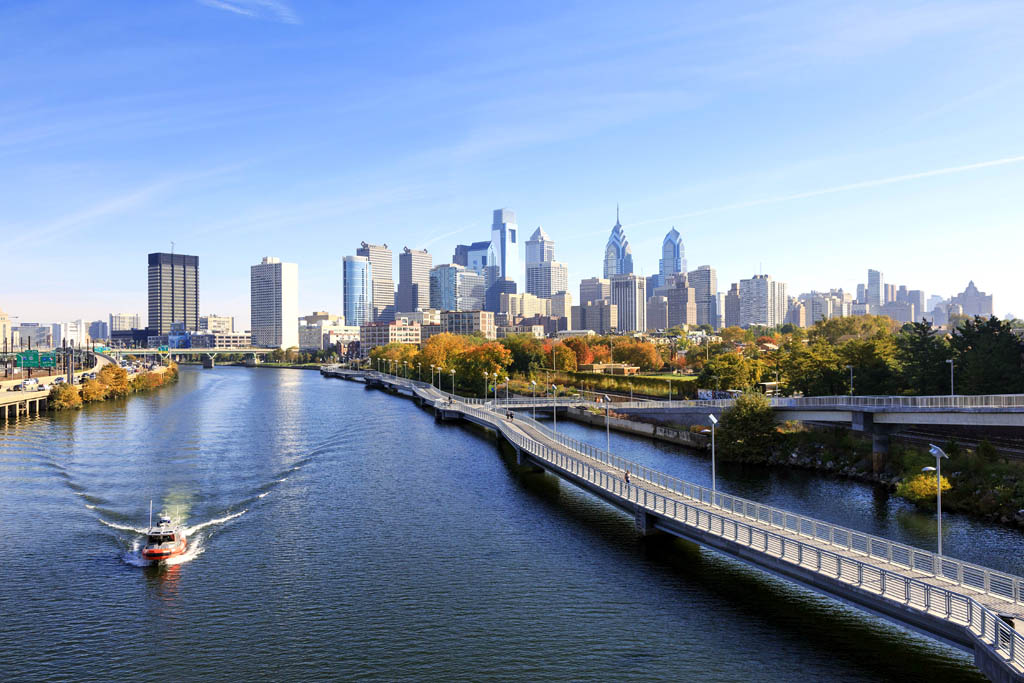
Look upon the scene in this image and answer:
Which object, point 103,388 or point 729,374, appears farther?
point 103,388

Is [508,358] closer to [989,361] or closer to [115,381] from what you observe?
[115,381]

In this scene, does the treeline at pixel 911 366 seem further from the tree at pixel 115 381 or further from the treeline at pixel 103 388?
the tree at pixel 115 381

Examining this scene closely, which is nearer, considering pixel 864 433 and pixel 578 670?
pixel 578 670

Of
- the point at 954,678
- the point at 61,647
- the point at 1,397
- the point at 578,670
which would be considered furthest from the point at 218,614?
the point at 1,397

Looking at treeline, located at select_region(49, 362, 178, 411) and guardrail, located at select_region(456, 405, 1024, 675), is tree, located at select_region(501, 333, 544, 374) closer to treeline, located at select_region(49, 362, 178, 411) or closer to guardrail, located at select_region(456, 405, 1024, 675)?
treeline, located at select_region(49, 362, 178, 411)

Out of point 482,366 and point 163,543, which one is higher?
point 482,366

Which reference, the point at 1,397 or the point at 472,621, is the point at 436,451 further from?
the point at 1,397

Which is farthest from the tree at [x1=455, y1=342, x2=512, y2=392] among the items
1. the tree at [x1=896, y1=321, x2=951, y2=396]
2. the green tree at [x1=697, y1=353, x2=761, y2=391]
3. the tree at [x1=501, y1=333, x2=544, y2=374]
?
the tree at [x1=896, y1=321, x2=951, y2=396]

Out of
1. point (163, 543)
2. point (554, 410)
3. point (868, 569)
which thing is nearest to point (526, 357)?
point (554, 410)
